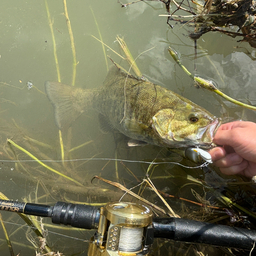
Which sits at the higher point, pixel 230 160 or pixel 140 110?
pixel 140 110

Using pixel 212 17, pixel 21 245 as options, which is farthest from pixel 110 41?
pixel 21 245

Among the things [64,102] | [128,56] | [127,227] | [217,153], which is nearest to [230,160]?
[217,153]

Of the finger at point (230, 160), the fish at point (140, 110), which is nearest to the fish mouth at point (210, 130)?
the fish at point (140, 110)

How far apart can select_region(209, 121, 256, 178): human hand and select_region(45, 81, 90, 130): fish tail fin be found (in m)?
2.02

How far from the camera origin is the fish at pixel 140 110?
2.10m

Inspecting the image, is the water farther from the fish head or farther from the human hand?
the human hand

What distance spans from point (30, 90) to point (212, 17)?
9.11ft

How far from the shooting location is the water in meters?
2.98

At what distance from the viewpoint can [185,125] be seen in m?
2.13

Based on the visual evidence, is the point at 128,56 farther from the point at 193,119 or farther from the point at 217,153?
the point at 217,153

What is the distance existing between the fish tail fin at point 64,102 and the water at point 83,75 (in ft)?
0.44

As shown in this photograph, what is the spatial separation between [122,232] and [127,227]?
2.5 inches

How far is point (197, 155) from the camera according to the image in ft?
7.13

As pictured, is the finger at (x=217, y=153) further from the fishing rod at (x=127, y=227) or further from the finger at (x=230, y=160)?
the fishing rod at (x=127, y=227)
